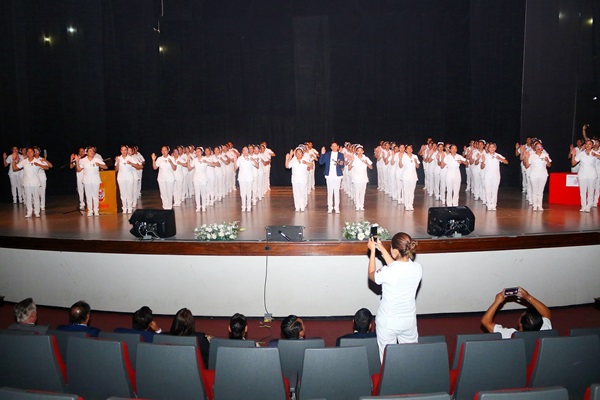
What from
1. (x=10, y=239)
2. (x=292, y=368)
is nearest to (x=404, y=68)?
(x=10, y=239)

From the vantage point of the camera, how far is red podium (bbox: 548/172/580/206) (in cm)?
1405

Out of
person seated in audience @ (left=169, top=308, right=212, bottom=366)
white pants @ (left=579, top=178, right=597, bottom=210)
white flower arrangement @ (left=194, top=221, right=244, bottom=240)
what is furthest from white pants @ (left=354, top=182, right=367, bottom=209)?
person seated in audience @ (left=169, top=308, right=212, bottom=366)

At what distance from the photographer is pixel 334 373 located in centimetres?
376

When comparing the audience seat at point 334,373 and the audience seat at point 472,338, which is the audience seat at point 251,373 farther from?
the audience seat at point 472,338

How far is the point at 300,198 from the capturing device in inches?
536

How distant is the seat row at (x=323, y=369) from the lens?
147 inches

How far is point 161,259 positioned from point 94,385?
4.61 metres

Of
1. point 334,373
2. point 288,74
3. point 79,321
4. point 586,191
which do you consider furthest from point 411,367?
point 288,74

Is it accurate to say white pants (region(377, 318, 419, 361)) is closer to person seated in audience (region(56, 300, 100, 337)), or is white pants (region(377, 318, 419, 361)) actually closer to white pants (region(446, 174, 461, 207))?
person seated in audience (region(56, 300, 100, 337))

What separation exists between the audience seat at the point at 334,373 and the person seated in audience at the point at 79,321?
2.32 m

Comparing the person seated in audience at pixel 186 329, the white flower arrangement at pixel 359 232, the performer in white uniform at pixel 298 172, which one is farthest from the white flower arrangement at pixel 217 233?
the performer in white uniform at pixel 298 172

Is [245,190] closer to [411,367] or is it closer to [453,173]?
[453,173]

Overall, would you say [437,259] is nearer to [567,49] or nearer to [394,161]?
[394,161]

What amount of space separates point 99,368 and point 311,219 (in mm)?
8387
